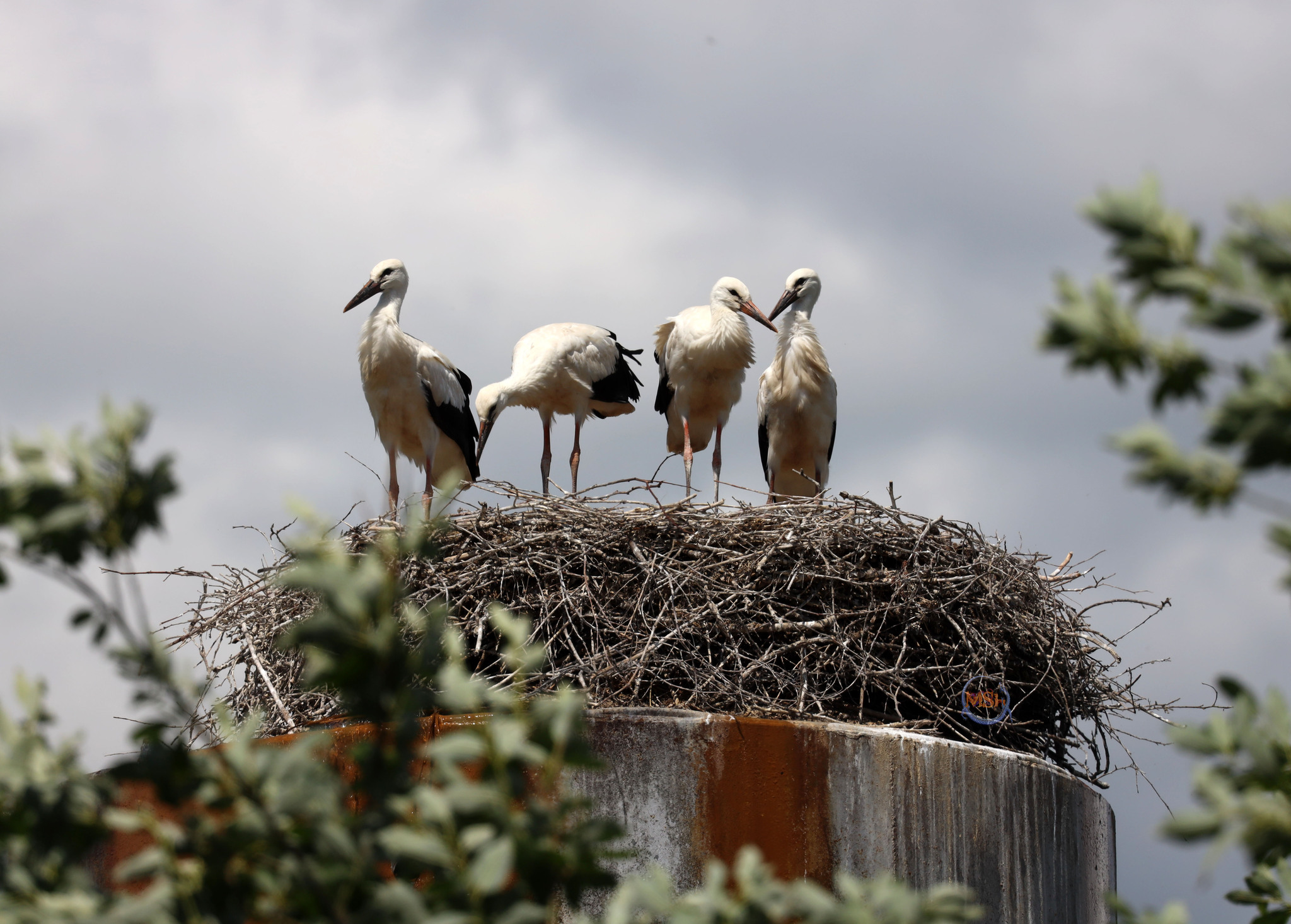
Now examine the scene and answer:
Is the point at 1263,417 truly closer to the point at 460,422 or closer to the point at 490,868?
the point at 490,868

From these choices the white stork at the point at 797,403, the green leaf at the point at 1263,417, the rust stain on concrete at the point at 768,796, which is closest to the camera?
the green leaf at the point at 1263,417

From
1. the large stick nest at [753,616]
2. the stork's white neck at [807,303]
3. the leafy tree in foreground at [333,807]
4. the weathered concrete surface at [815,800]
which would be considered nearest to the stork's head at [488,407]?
the stork's white neck at [807,303]

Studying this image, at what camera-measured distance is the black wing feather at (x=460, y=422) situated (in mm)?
9891

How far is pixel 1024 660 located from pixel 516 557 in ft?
7.91

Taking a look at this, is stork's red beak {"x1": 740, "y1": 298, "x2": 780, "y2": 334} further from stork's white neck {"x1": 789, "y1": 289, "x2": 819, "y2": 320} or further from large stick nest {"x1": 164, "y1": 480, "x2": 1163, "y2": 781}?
large stick nest {"x1": 164, "y1": 480, "x2": 1163, "y2": 781}

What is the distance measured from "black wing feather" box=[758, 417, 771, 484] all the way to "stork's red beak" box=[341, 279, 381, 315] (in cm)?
287

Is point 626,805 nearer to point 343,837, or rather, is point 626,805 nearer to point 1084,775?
point 1084,775

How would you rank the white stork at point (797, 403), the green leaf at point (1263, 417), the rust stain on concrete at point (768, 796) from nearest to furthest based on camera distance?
the green leaf at point (1263, 417) < the rust stain on concrete at point (768, 796) < the white stork at point (797, 403)

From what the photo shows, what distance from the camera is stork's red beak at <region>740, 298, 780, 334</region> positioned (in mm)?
10023

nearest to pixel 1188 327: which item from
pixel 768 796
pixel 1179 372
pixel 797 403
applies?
pixel 1179 372

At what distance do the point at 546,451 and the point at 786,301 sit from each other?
228 cm

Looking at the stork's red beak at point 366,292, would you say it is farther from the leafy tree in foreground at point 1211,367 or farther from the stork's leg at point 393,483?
the leafy tree in foreground at point 1211,367

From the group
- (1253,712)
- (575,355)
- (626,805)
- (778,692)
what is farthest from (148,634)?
(575,355)

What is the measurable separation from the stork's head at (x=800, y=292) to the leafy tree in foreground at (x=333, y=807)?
847 cm
